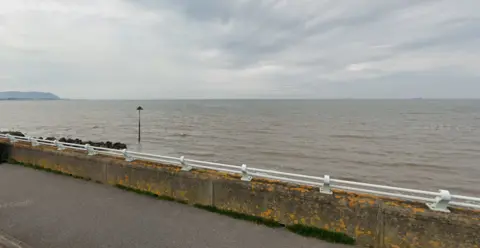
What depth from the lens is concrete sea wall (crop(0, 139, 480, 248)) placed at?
3.77 m

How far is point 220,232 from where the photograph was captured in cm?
461

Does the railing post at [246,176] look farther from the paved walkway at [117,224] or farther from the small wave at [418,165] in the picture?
the small wave at [418,165]

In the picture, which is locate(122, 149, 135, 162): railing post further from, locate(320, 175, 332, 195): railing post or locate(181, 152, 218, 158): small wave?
locate(181, 152, 218, 158): small wave

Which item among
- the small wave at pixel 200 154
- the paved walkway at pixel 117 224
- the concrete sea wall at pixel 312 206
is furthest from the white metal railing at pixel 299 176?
the small wave at pixel 200 154

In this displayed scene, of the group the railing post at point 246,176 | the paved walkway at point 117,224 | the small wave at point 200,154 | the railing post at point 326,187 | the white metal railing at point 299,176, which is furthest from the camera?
the small wave at point 200,154

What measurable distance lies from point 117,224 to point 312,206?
344 centimetres

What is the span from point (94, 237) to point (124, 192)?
2.08m

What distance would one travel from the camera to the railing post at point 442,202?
12.5 feet

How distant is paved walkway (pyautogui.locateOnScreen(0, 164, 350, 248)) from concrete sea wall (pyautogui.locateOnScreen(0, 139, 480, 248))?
0.99 feet

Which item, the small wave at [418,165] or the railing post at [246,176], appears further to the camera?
the small wave at [418,165]

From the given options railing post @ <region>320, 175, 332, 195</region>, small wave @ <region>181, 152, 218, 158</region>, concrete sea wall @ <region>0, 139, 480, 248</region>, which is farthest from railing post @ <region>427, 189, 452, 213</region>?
small wave @ <region>181, 152, 218, 158</region>

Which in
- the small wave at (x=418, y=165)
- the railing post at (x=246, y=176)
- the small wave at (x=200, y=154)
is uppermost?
the railing post at (x=246, y=176)

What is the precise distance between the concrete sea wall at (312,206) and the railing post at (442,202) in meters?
0.13

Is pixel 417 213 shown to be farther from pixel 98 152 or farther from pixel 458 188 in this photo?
pixel 458 188
